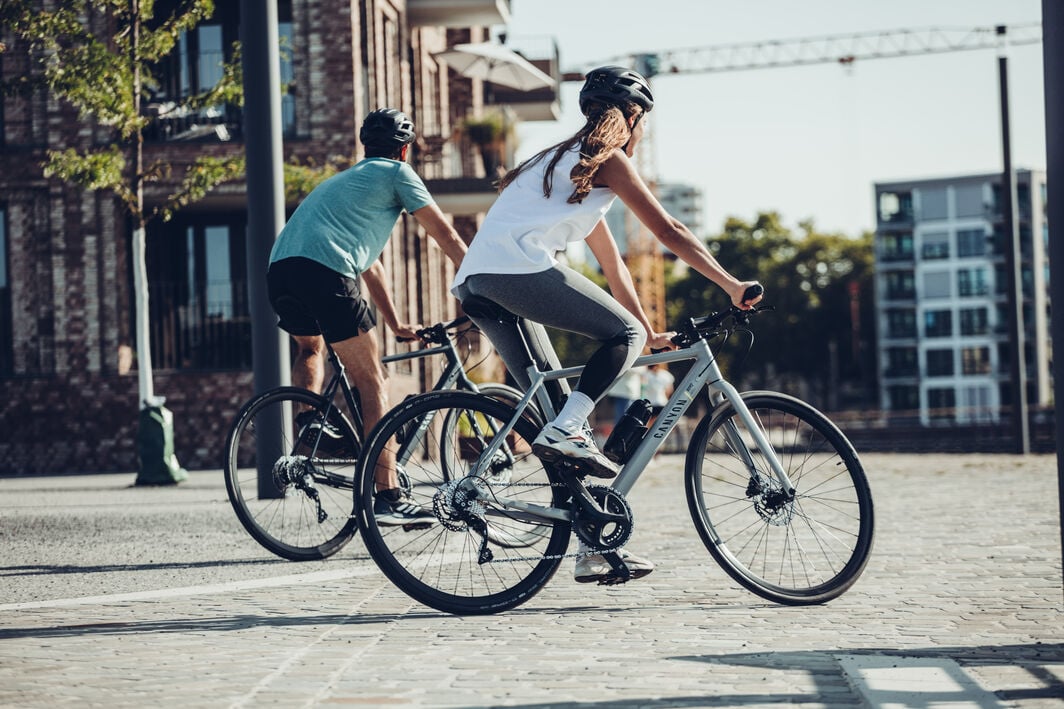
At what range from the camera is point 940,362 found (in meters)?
120

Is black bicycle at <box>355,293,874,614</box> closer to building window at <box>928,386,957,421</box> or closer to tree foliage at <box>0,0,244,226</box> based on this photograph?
tree foliage at <box>0,0,244,226</box>

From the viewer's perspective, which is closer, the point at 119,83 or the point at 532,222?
the point at 532,222

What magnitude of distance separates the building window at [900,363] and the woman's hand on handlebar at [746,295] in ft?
386

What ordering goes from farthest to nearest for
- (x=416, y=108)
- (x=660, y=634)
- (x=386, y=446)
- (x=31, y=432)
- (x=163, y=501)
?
(x=416, y=108), (x=31, y=432), (x=163, y=501), (x=386, y=446), (x=660, y=634)

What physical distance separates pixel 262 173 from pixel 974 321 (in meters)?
115

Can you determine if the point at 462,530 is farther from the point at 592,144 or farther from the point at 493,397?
the point at 592,144

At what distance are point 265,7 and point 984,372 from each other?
374 feet

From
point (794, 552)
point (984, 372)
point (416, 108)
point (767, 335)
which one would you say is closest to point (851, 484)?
point (794, 552)

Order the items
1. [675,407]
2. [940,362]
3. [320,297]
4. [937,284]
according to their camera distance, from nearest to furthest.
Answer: [675,407]
[320,297]
[940,362]
[937,284]

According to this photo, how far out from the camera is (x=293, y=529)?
6.79 meters

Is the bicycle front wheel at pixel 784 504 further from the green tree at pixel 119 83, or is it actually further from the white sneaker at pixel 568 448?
the green tree at pixel 119 83

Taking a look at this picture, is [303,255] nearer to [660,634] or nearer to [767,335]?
[660,634]

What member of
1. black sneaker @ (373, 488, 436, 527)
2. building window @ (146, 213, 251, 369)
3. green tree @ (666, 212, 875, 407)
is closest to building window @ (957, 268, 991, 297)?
A: green tree @ (666, 212, 875, 407)

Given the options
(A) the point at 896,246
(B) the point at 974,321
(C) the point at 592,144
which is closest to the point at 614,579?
(C) the point at 592,144
